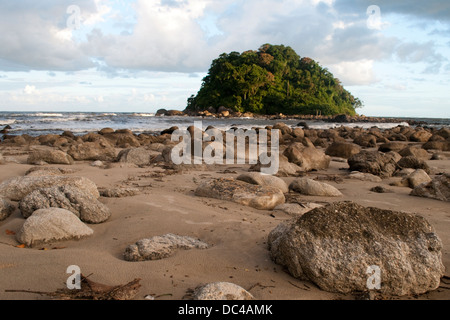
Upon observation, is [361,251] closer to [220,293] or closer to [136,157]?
[220,293]

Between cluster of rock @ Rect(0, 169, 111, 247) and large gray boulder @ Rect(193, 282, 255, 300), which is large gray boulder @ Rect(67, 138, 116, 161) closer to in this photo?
cluster of rock @ Rect(0, 169, 111, 247)

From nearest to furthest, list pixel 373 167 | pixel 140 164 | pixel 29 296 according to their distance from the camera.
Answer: pixel 29 296 → pixel 373 167 → pixel 140 164

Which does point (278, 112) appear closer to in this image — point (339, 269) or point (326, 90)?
point (326, 90)

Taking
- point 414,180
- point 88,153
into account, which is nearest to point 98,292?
Answer: point 414,180

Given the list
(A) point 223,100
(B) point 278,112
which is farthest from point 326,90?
(A) point 223,100

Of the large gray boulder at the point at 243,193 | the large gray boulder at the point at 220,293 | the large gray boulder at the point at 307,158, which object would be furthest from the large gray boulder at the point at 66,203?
the large gray boulder at the point at 307,158

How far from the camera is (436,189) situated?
17.9 ft

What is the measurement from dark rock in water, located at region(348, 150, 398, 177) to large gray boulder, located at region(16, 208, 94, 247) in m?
6.03

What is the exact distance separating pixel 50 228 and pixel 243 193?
235cm

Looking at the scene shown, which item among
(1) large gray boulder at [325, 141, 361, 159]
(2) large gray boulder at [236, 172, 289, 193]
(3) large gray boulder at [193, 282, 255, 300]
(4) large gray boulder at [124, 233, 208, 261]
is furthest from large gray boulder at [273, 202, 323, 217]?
(1) large gray boulder at [325, 141, 361, 159]

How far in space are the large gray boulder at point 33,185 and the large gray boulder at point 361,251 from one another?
2.77 meters

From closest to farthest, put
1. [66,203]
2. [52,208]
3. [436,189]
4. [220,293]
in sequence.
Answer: [220,293] < [52,208] < [66,203] < [436,189]

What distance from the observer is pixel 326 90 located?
7481cm
